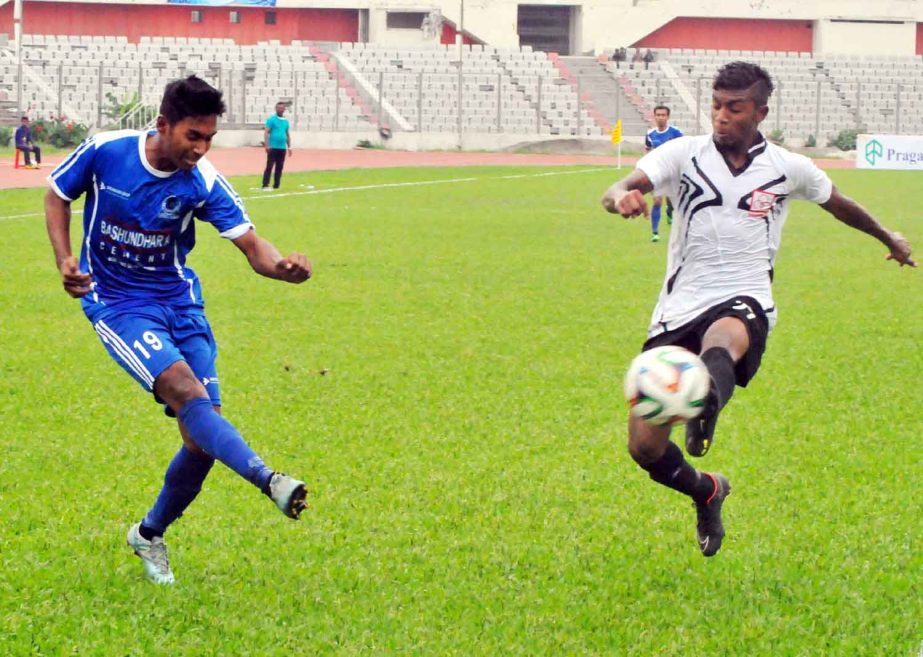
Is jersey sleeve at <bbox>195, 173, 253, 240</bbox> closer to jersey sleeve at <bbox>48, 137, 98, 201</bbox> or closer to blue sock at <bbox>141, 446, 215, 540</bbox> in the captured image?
jersey sleeve at <bbox>48, 137, 98, 201</bbox>

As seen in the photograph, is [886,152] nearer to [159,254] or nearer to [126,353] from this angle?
[159,254]

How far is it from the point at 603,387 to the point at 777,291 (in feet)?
20.1

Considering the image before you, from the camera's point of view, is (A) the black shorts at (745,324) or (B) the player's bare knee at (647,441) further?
(A) the black shorts at (745,324)

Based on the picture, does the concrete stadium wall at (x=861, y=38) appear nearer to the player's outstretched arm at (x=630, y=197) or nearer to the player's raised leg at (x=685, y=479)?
the player's outstretched arm at (x=630, y=197)

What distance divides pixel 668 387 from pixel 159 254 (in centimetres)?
194

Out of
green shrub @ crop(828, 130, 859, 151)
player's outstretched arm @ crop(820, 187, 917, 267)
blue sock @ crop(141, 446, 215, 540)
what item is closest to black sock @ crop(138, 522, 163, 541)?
blue sock @ crop(141, 446, 215, 540)

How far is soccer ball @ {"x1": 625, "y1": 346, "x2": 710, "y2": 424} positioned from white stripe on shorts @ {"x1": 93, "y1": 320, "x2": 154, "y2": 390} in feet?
5.61

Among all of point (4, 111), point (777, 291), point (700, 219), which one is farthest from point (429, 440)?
point (4, 111)

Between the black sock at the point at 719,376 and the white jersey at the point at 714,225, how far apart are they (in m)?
0.40

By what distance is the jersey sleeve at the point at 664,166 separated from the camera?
5895 mm

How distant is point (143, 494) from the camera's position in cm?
658

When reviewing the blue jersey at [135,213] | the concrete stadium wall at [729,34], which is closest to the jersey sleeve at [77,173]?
the blue jersey at [135,213]

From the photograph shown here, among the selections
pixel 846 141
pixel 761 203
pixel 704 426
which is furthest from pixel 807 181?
pixel 846 141

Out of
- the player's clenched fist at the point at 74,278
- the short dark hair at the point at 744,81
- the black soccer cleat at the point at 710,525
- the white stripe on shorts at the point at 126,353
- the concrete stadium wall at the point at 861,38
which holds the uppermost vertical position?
the concrete stadium wall at the point at 861,38
